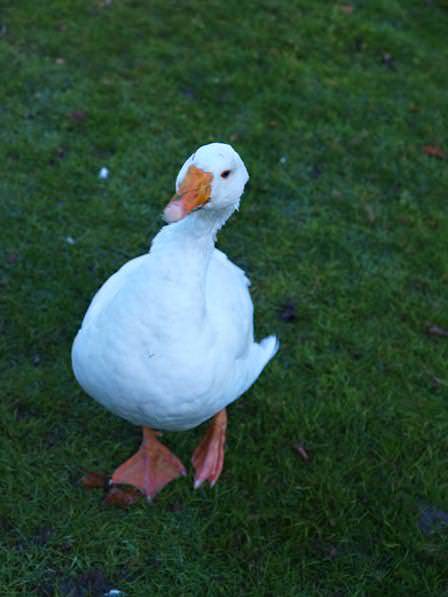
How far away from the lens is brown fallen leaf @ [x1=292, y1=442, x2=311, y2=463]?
3316mm

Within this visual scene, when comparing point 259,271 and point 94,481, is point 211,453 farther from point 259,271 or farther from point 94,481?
point 259,271

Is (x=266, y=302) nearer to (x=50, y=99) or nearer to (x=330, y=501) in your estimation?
(x=330, y=501)

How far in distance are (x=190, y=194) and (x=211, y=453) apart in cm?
149

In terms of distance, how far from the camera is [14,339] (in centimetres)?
367

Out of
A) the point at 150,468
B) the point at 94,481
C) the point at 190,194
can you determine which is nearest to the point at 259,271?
the point at 150,468

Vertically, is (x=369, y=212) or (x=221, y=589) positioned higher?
(x=369, y=212)

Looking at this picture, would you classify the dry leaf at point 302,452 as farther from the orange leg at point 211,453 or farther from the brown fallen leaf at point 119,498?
the brown fallen leaf at point 119,498

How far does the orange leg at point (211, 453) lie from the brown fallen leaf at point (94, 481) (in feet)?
1.41

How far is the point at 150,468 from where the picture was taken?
3082mm

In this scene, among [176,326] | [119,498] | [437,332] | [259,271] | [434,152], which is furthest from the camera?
[434,152]

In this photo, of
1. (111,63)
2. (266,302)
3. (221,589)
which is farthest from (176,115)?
(221,589)

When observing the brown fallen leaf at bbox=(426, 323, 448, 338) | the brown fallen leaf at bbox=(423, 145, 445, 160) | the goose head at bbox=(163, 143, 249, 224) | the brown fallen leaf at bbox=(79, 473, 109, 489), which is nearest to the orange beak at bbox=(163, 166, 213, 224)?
the goose head at bbox=(163, 143, 249, 224)

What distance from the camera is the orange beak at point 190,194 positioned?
2.07 meters

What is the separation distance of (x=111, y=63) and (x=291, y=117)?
1647 mm
